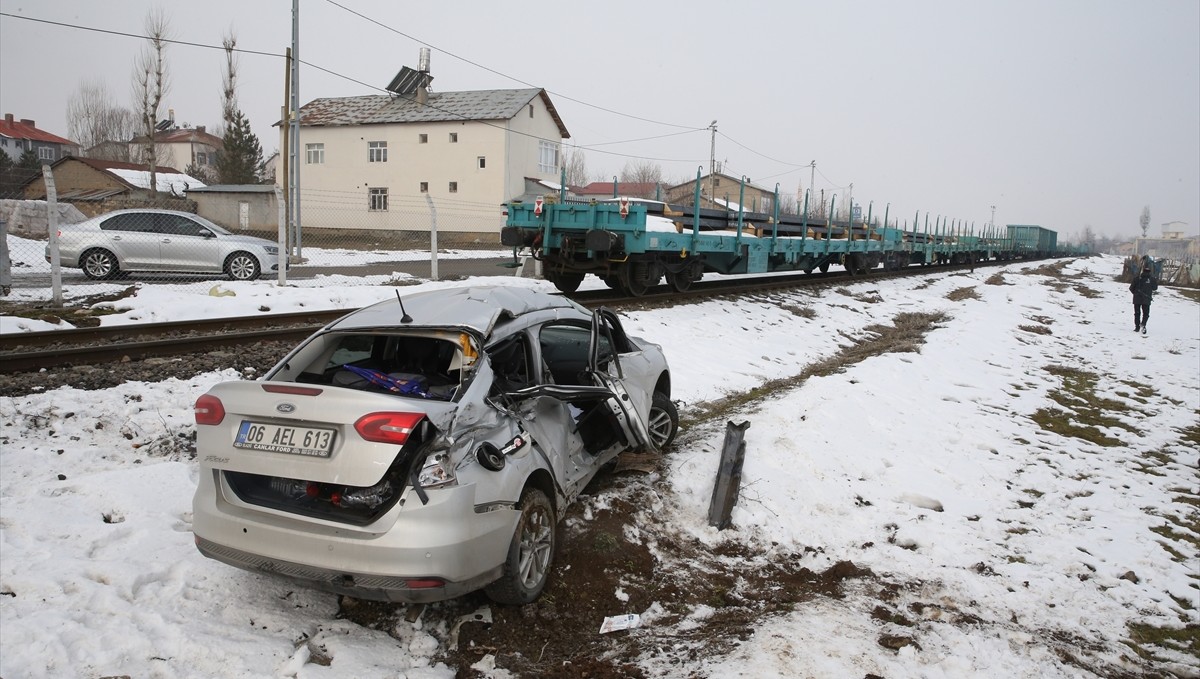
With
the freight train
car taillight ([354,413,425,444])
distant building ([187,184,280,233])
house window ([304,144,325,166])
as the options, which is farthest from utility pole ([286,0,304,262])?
house window ([304,144,325,166])

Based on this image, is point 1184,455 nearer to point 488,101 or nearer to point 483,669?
point 483,669

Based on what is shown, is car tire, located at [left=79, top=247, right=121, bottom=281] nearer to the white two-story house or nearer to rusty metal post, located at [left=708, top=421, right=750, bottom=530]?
rusty metal post, located at [left=708, top=421, right=750, bottom=530]

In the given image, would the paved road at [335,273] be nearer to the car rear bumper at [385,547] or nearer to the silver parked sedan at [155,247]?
the silver parked sedan at [155,247]

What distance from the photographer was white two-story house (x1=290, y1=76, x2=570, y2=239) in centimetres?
3928

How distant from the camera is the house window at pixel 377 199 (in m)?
41.6

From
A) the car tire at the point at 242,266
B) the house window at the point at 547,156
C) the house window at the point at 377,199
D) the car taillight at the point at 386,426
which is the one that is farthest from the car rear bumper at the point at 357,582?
the house window at the point at 547,156

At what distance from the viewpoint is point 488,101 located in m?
40.8

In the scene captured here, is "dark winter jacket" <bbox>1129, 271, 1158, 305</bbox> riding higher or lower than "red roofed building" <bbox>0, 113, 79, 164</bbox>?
lower

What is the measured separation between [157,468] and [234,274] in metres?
11.3

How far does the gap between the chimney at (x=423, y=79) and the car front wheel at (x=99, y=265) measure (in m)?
30.7

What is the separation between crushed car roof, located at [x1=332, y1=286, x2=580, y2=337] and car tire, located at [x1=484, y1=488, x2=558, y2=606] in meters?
→ 0.92

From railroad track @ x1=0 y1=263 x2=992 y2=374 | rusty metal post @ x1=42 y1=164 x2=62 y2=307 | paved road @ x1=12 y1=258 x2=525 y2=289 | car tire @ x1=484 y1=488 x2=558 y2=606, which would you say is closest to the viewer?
car tire @ x1=484 y1=488 x2=558 y2=606

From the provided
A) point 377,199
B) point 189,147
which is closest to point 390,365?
point 377,199

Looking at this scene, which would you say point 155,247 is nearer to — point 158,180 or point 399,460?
point 399,460
